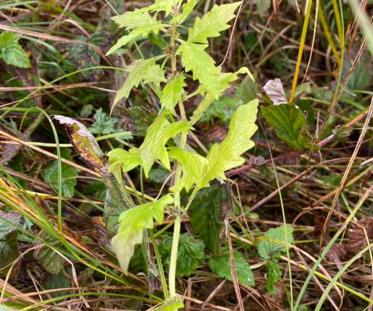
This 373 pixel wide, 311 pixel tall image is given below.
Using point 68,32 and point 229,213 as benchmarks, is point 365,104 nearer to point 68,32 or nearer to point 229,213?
point 229,213

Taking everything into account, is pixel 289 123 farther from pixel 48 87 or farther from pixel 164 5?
pixel 48 87

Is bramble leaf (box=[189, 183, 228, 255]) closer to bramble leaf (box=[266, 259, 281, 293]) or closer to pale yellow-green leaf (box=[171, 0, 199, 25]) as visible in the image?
bramble leaf (box=[266, 259, 281, 293])

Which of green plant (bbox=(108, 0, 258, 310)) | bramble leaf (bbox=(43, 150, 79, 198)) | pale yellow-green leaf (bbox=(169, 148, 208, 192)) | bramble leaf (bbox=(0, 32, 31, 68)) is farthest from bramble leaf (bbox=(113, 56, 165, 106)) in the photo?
bramble leaf (bbox=(0, 32, 31, 68))

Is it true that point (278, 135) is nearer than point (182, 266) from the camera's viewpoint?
No

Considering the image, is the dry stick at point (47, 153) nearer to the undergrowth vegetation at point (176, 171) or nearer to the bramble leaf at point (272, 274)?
the undergrowth vegetation at point (176, 171)

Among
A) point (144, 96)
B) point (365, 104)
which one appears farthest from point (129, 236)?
point (365, 104)

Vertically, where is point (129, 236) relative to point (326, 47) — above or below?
above
